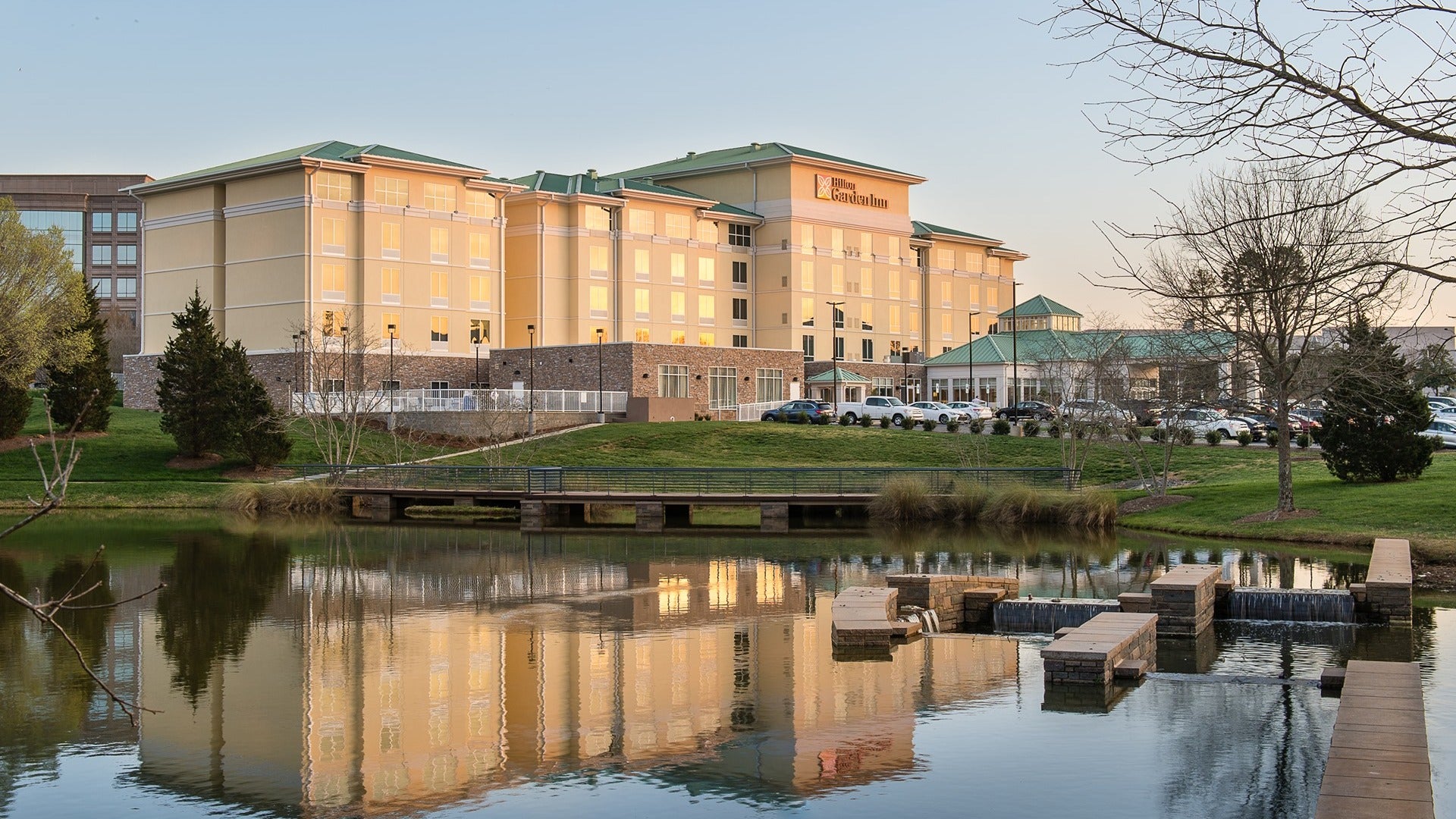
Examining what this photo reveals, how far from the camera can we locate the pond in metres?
11.9

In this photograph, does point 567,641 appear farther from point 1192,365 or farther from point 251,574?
point 1192,365

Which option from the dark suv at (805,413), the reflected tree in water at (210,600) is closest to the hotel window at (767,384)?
the dark suv at (805,413)

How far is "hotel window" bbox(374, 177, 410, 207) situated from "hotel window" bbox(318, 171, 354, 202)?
128 cm

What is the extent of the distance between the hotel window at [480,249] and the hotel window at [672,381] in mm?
12318

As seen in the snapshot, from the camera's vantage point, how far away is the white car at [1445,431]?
53250mm

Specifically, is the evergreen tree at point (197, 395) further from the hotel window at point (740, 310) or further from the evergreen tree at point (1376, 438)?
the hotel window at point (740, 310)

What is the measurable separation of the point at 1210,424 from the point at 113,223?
365 feet

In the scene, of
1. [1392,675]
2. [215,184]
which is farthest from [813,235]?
[1392,675]

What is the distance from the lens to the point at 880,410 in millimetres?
73812

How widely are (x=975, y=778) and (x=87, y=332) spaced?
49.8 meters

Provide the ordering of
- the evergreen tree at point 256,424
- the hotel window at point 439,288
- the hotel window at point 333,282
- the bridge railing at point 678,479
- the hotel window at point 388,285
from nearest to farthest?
the bridge railing at point 678,479, the evergreen tree at point 256,424, the hotel window at point 333,282, the hotel window at point 388,285, the hotel window at point 439,288

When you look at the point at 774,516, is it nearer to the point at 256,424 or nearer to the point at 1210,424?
the point at 256,424

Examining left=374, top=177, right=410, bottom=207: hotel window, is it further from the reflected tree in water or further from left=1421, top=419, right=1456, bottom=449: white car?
left=1421, top=419, right=1456, bottom=449: white car

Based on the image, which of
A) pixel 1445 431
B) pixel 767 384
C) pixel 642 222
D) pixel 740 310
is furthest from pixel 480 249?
pixel 1445 431
